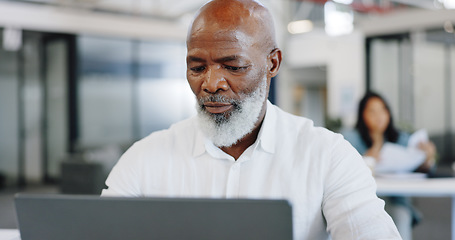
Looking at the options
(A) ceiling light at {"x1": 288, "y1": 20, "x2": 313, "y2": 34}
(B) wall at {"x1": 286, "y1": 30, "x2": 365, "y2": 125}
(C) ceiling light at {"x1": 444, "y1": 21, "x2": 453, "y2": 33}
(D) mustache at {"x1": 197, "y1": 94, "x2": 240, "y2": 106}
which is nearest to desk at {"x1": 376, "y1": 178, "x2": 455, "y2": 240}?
(D) mustache at {"x1": 197, "y1": 94, "x2": 240, "y2": 106}

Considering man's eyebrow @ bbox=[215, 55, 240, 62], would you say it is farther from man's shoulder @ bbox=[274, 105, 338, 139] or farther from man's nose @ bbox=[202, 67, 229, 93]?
man's shoulder @ bbox=[274, 105, 338, 139]

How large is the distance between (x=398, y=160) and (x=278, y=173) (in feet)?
7.49

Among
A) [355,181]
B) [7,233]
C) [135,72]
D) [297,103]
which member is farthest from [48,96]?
[297,103]

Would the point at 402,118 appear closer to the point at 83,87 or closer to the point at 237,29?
the point at 83,87

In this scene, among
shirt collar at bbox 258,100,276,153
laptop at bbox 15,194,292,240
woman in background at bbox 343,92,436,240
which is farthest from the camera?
woman in background at bbox 343,92,436,240

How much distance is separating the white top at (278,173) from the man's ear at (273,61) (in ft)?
0.42

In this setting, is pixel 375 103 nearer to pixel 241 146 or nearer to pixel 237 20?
pixel 241 146

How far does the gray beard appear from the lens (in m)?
1.22

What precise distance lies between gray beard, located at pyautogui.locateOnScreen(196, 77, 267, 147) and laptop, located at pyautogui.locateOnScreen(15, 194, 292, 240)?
0.48 metres

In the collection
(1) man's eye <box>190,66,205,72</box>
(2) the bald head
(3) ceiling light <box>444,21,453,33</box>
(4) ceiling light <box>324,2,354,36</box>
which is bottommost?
(1) man's eye <box>190,66,205,72</box>

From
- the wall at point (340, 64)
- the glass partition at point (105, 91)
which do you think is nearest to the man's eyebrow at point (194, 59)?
the glass partition at point (105, 91)

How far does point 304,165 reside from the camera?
1247 millimetres

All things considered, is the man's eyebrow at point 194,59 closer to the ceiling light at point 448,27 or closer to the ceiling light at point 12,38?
the ceiling light at point 448,27

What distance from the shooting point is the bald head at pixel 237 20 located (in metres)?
1.17
